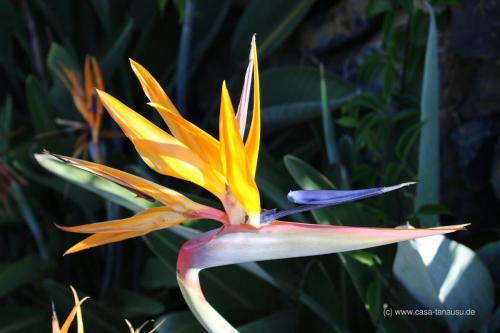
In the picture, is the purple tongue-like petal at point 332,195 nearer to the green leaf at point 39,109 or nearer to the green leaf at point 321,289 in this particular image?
the green leaf at point 321,289

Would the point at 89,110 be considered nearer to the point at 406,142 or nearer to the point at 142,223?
the point at 406,142

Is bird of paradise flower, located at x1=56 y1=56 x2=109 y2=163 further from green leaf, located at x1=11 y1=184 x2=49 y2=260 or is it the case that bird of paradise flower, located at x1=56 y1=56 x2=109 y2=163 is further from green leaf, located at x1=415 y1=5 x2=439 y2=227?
→ green leaf, located at x1=415 y1=5 x2=439 y2=227

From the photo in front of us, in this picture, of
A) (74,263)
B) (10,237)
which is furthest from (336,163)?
(10,237)

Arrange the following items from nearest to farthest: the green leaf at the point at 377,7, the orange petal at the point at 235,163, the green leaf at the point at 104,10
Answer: the orange petal at the point at 235,163 → the green leaf at the point at 377,7 → the green leaf at the point at 104,10

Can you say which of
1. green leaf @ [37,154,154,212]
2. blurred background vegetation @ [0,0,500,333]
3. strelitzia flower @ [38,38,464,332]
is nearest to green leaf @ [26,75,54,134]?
blurred background vegetation @ [0,0,500,333]

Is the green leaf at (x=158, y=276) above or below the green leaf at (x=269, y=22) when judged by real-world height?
below

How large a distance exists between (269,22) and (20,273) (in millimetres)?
724

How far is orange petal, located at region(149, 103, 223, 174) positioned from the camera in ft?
1.51

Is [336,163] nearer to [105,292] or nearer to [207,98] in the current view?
[105,292]

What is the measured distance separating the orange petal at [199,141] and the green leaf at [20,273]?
875mm

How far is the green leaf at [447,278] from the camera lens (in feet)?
2.65

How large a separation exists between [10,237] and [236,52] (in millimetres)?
672

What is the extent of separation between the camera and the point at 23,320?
1248mm

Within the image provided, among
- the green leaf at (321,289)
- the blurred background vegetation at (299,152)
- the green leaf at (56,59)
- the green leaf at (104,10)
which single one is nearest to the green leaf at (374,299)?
the blurred background vegetation at (299,152)
